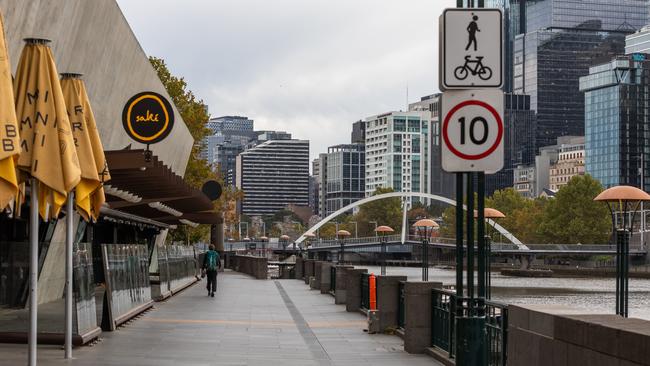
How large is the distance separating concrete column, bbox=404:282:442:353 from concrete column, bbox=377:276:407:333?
3.16 metres

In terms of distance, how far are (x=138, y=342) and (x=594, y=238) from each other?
13990cm

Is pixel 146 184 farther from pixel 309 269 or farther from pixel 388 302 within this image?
pixel 309 269

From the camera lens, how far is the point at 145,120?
31359 mm

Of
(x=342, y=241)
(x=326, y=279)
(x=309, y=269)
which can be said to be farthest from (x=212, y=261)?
(x=342, y=241)

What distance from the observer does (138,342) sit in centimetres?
1861

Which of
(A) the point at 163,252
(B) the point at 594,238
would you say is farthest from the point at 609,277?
(A) the point at 163,252

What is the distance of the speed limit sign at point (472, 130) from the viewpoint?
9242 mm

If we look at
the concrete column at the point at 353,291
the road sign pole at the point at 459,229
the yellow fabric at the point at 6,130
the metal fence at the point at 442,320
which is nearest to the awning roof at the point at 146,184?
the concrete column at the point at 353,291

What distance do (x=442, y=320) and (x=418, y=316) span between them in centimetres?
94

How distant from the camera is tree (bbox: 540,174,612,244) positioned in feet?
494

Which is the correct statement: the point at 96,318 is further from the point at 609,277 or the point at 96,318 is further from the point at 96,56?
the point at 609,277

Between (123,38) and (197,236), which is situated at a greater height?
(123,38)

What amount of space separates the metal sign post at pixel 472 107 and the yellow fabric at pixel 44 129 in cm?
521

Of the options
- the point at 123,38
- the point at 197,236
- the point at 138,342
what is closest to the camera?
the point at 138,342
